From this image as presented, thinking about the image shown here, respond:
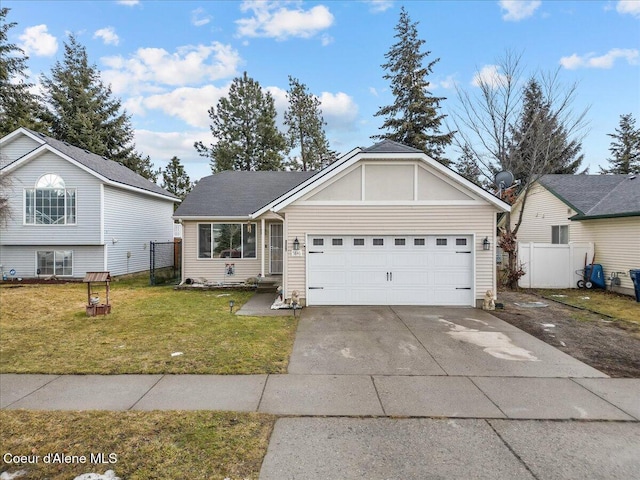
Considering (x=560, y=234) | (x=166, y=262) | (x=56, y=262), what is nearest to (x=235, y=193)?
(x=166, y=262)

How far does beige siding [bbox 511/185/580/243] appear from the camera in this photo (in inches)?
600

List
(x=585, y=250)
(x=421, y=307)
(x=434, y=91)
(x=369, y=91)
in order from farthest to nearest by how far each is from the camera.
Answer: (x=434, y=91)
(x=369, y=91)
(x=585, y=250)
(x=421, y=307)

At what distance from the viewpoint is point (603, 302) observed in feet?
36.0

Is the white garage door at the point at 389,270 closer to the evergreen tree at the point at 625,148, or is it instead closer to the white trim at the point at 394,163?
the white trim at the point at 394,163

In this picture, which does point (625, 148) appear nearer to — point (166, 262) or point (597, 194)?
point (597, 194)

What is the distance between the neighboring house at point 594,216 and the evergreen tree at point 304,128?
711 inches

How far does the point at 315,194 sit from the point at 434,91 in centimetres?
2133

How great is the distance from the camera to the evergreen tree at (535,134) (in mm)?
14133

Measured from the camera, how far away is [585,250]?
13617mm

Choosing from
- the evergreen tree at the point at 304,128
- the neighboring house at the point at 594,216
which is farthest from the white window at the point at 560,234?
the evergreen tree at the point at 304,128

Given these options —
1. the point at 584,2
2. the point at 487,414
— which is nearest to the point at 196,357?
the point at 487,414

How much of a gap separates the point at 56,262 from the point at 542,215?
22842mm

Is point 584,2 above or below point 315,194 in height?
above

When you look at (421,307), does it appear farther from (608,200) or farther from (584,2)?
(584,2)
